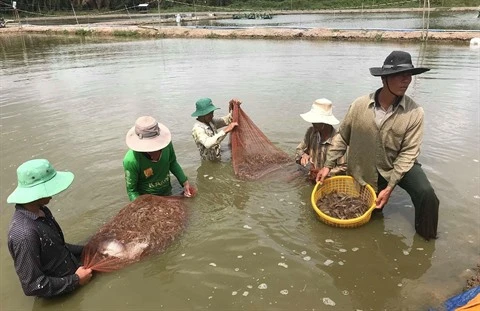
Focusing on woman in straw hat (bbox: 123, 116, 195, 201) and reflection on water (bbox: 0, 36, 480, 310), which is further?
woman in straw hat (bbox: 123, 116, 195, 201)


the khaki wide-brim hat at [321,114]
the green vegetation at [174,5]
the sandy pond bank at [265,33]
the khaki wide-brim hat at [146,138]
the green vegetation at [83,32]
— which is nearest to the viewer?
the khaki wide-brim hat at [146,138]

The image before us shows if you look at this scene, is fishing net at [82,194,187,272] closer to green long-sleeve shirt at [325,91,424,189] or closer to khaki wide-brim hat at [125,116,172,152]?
khaki wide-brim hat at [125,116,172,152]

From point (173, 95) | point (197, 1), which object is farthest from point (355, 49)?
point (197, 1)

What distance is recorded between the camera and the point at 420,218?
407 centimetres

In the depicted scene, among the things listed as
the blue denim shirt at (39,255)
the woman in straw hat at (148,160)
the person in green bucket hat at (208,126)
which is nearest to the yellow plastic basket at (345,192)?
the person in green bucket hat at (208,126)

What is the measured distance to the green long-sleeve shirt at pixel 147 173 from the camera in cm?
414

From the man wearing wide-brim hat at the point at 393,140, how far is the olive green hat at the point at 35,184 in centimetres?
303

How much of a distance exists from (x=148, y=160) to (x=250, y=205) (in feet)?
5.12

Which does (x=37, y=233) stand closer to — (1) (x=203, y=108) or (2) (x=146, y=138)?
(2) (x=146, y=138)

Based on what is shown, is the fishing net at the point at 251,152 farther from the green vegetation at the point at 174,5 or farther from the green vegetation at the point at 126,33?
the green vegetation at the point at 174,5

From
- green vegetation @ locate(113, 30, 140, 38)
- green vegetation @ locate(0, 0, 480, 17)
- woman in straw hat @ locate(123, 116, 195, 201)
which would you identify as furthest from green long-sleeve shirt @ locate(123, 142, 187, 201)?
green vegetation @ locate(0, 0, 480, 17)

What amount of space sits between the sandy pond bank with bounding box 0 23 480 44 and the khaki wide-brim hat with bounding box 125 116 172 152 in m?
19.9

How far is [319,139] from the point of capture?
5141 millimetres

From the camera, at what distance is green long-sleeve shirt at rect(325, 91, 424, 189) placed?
3.81 metres
